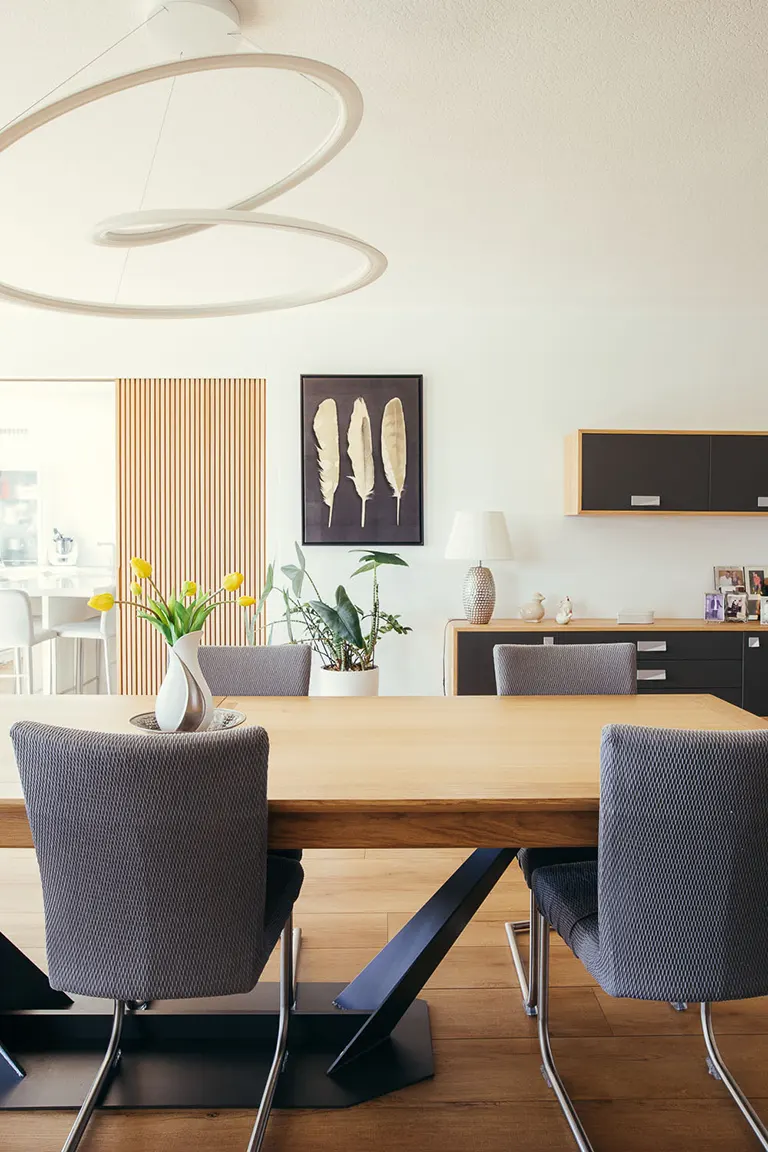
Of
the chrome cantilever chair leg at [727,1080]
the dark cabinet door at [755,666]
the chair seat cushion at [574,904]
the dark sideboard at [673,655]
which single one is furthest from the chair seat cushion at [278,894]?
the dark cabinet door at [755,666]

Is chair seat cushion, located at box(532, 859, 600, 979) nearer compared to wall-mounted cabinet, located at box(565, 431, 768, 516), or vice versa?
chair seat cushion, located at box(532, 859, 600, 979)

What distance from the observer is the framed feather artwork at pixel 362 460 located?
193 inches

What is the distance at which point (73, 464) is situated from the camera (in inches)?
291

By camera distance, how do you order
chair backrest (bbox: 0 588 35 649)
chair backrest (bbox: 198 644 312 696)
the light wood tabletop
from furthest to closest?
chair backrest (bbox: 0 588 35 649) < chair backrest (bbox: 198 644 312 696) < the light wood tabletop

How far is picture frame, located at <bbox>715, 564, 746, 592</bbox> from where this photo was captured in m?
4.92

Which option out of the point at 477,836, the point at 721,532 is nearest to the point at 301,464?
the point at 721,532

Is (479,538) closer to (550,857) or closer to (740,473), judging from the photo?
(740,473)

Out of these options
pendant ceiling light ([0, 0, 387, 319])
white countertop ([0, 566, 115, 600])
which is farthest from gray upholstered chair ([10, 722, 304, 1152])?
white countertop ([0, 566, 115, 600])

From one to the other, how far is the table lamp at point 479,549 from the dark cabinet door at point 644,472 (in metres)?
0.50

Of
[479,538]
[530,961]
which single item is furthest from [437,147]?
[530,961]

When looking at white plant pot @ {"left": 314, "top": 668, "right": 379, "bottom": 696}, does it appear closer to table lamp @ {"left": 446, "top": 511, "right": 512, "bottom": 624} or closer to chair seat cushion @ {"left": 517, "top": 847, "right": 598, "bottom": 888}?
table lamp @ {"left": 446, "top": 511, "right": 512, "bottom": 624}

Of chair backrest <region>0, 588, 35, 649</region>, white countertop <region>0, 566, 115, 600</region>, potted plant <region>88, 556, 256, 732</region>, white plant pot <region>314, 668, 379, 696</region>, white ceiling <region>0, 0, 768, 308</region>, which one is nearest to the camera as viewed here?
potted plant <region>88, 556, 256, 732</region>

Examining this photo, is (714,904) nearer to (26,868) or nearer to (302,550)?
(26,868)

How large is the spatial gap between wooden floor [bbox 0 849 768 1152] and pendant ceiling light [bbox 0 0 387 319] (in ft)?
6.11
